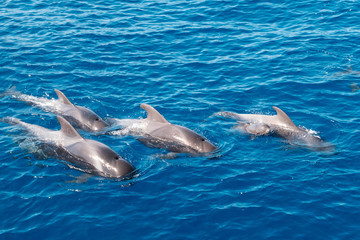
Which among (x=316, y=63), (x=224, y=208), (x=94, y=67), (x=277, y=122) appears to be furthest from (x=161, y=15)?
(x=224, y=208)

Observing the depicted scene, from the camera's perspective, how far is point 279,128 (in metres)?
20.1

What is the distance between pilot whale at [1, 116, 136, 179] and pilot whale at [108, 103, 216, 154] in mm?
2153

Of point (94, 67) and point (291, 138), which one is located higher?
point (94, 67)

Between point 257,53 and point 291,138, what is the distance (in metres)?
8.92

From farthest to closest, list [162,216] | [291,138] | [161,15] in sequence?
[161,15] → [291,138] → [162,216]

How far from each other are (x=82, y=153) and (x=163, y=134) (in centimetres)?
340

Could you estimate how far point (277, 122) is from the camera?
20266 millimetres

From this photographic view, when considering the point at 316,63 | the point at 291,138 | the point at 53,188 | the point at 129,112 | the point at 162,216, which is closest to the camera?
the point at 162,216

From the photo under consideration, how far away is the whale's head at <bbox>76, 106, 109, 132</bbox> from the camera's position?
20.5 metres

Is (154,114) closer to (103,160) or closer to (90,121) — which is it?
(90,121)

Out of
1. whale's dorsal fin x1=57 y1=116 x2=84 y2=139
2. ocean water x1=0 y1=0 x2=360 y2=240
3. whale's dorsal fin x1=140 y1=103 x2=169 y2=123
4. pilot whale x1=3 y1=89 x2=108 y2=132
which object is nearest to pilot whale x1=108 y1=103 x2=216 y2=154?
whale's dorsal fin x1=140 y1=103 x2=169 y2=123

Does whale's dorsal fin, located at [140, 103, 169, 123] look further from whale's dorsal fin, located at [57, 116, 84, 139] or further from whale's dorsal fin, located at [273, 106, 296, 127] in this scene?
whale's dorsal fin, located at [273, 106, 296, 127]

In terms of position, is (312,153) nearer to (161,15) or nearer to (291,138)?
(291,138)


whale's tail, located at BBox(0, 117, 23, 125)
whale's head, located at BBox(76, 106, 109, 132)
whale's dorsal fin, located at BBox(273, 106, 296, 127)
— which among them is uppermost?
whale's tail, located at BBox(0, 117, 23, 125)
